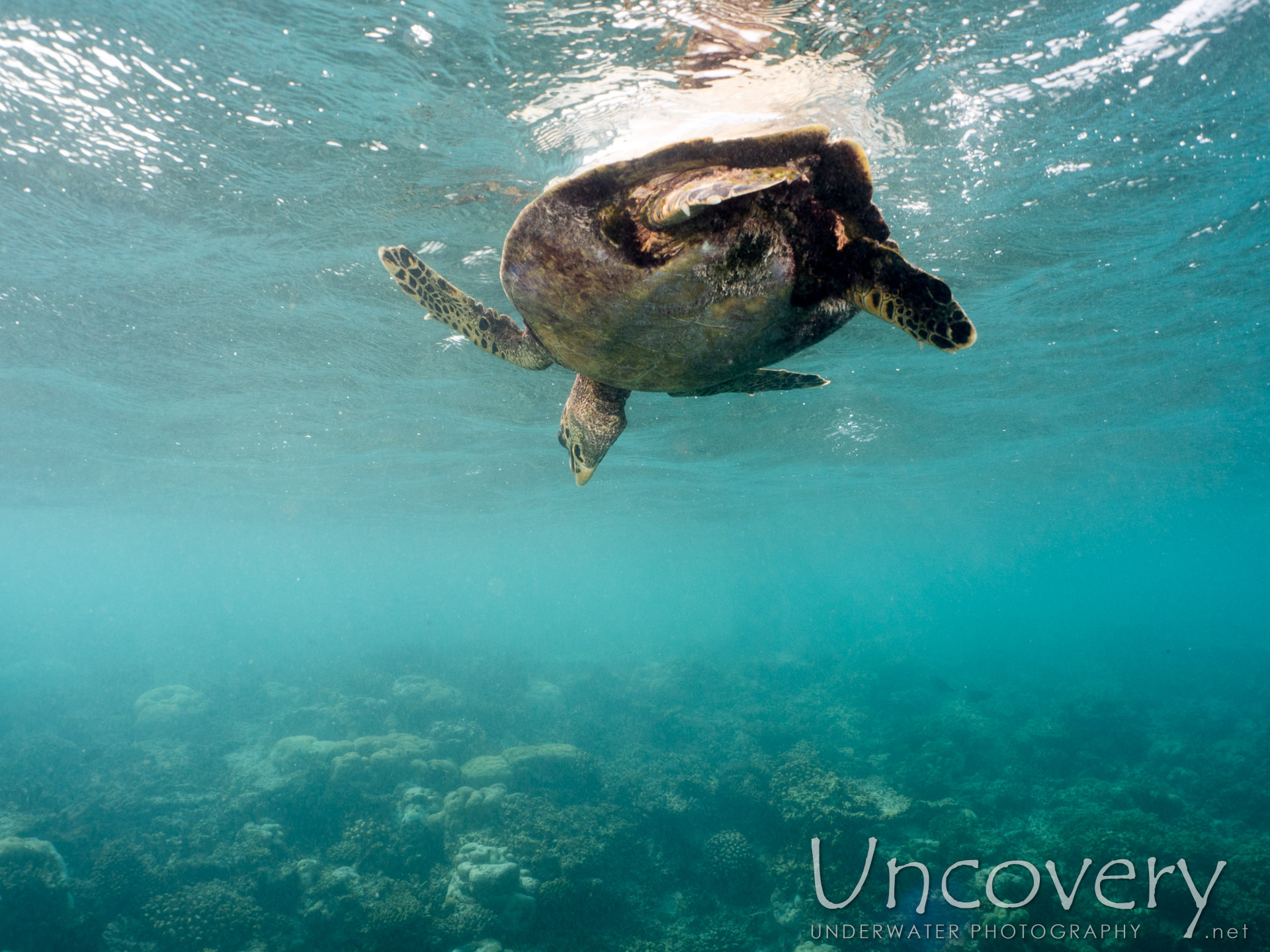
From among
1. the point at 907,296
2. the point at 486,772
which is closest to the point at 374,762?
the point at 486,772

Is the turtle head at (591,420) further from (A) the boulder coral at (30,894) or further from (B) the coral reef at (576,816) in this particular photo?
(A) the boulder coral at (30,894)

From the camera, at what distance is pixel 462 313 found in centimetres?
497

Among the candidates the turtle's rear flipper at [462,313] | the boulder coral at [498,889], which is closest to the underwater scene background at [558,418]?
the boulder coral at [498,889]

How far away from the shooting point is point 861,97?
6.30m

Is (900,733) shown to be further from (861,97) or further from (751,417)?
(861,97)

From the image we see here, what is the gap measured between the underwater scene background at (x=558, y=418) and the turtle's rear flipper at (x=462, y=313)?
2704 mm

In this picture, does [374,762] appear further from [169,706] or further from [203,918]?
[169,706]

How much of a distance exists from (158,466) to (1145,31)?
33909mm

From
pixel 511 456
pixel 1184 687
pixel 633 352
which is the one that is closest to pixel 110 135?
pixel 633 352

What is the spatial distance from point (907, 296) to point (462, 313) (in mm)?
3517

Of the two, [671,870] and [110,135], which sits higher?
[110,135]

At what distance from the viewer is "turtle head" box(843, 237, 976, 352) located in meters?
3.11

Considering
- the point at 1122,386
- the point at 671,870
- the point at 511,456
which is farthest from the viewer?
the point at 511,456

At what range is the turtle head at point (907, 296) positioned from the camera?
3111 millimetres
